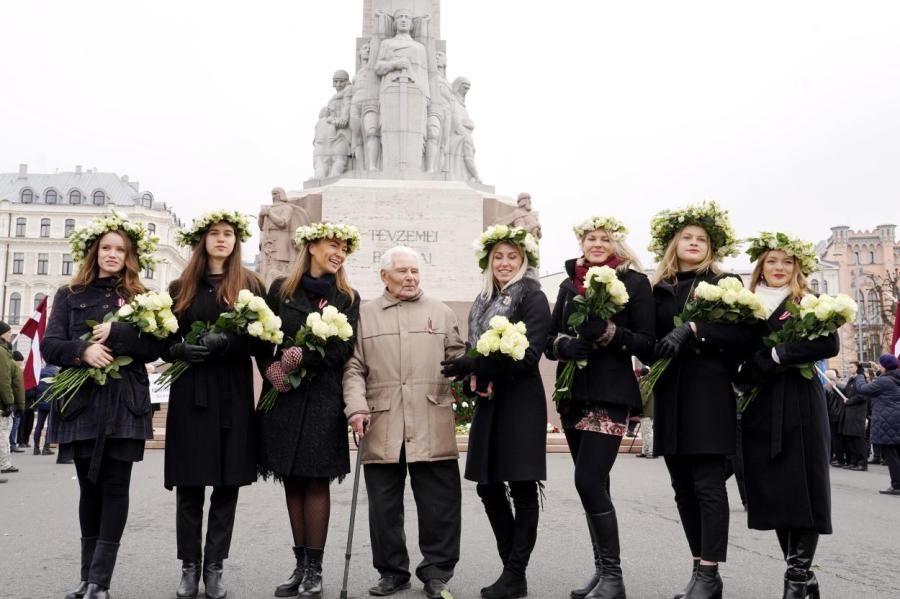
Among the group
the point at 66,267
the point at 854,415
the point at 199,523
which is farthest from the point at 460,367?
the point at 66,267

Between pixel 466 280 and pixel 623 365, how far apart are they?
34.9 feet

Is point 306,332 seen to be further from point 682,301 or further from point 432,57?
point 432,57

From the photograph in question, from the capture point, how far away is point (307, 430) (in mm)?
4449

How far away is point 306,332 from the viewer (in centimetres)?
437

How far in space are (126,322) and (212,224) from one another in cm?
76

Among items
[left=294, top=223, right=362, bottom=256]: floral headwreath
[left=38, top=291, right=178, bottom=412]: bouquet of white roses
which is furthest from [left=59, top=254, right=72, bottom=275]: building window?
[left=294, top=223, right=362, bottom=256]: floral headwreath

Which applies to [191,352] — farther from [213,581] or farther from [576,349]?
[576,349]


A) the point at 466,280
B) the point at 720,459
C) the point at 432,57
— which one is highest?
the point at 432,57

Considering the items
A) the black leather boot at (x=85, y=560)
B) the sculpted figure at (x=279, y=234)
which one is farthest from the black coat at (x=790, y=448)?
the sculpted figure at (x=279, y=234)

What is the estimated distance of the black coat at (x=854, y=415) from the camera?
12.0 m

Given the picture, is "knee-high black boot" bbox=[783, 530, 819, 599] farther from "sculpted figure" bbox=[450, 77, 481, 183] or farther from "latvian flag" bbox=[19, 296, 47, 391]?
"sculpted figure" bbox=[450, 77, 481, 183]

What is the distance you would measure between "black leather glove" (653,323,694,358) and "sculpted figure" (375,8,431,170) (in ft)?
40.1

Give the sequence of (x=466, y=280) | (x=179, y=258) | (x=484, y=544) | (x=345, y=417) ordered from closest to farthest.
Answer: (x=345, y=417) → (x=484, y=544) → (x=466, y=280) → (x=179, y=258)

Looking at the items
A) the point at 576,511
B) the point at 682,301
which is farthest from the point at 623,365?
the point at 576,511
